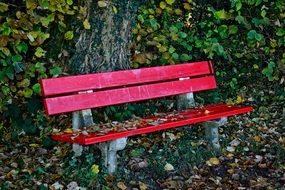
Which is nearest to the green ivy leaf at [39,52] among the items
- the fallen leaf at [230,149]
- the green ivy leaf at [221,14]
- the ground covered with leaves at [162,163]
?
the ground covered with leaves at [162,163]

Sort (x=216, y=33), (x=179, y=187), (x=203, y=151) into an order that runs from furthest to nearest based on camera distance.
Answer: (x=216, y=33) < (x=203, y=151) < (x=179, y=187)

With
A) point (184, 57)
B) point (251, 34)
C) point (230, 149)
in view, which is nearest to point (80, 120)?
point (230, 149)

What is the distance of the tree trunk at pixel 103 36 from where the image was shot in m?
5.04

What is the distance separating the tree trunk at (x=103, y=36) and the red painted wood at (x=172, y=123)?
2.74 ft

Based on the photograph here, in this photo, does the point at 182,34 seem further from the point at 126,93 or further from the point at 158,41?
the point at 126,93

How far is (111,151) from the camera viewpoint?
418cm

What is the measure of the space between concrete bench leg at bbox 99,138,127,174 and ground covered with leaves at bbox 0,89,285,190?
7cm

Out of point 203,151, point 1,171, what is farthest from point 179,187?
point 1,171

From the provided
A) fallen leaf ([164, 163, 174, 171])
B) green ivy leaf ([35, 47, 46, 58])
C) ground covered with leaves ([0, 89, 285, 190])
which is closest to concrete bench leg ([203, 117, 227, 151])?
ground covered with leaves ([0, 89, 285, 190])

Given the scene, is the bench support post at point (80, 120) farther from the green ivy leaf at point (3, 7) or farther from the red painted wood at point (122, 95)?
the green ivy leaf at point (3, 7)

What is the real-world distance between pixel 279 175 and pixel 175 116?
3.25ft

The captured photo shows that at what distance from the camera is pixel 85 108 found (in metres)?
4.48

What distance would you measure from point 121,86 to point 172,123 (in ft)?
2.58

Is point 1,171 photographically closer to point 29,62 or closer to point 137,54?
point 29,62
